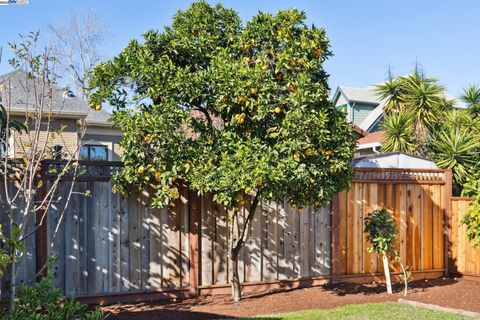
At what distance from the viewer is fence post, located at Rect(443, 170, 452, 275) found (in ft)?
30.8

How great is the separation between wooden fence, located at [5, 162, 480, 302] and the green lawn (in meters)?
1.56

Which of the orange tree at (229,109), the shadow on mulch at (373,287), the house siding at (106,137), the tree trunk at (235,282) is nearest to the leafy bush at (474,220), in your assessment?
the shadow on mulch at (373,287)

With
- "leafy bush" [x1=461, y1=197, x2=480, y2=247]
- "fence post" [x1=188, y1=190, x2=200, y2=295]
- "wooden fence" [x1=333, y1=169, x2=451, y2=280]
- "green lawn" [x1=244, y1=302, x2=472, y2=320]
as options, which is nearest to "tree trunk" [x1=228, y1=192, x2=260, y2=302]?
"fence post" [x1=188, y1=190, x2=200, y2=295]

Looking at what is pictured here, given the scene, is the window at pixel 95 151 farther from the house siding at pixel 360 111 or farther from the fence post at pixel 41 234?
the house siding at pixel 360 111

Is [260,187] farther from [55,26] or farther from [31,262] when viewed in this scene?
[55,26]

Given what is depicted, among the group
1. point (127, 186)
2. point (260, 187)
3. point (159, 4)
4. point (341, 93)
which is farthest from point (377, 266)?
point (341, 93)

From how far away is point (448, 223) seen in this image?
30.9ft

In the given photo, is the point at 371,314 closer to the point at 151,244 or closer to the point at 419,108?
the point at 151,244

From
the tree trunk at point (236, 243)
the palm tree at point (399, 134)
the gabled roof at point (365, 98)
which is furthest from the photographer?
the gabled roof at point (365, 98)

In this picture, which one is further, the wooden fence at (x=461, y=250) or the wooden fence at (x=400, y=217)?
the wooden fence at (x=461, y=250)

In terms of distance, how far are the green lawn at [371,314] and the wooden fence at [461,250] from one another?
9.66 ft

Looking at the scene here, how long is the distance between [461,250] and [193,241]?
16.5ft

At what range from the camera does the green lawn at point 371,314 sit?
609 cm

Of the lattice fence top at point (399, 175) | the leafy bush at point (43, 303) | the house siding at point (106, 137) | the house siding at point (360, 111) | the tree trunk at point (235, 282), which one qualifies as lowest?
the tree trunk at point (235, 282)
